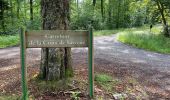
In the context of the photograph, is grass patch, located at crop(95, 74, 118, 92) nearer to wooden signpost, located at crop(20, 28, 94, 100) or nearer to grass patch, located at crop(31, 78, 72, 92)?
grass patch, located at crop(31, 78, 72, 92)

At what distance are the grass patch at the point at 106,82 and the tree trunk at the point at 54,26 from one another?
1.02 m

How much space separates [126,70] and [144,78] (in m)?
0.75

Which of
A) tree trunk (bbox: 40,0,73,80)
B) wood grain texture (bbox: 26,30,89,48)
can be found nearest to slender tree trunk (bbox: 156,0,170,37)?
tree trunk (bbox: 40,0,73,80)

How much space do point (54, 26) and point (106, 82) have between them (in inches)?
75.9

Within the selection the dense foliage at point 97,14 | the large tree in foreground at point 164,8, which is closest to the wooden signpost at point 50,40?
the dense foliage at point 97,14

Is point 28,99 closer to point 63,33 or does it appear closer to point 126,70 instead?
point 63,33

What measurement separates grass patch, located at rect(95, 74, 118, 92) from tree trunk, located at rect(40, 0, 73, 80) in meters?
1.02

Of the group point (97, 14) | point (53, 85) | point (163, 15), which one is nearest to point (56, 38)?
point (53, 85)

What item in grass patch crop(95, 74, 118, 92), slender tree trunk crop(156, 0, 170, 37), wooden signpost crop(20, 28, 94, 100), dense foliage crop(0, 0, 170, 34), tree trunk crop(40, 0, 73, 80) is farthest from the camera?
dense foliage crop(0, 0, 170, 34)

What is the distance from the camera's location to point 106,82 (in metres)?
6.75

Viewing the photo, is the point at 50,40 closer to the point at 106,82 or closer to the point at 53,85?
the point at 53,85

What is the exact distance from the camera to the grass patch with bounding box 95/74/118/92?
21.1 feet

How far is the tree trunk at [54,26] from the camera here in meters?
5.85

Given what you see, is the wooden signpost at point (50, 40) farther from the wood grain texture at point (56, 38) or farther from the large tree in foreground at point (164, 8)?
the large tree in foreground at point (164, 8)
